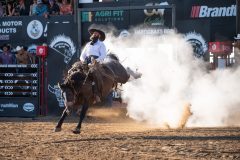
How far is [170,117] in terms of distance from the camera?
45.8 ft

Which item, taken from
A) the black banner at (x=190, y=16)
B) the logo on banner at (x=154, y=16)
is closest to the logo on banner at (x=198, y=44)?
the black banner at (x=190, y=16)

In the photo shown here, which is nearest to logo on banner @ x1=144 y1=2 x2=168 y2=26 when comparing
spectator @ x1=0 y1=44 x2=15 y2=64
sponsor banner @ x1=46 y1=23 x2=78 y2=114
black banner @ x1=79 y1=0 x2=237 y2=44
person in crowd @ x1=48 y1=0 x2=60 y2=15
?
black banner @ x1=79 y1=0 x2=237 y2=44

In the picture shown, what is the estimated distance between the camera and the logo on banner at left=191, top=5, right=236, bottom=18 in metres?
16.2

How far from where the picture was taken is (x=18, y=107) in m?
18.8

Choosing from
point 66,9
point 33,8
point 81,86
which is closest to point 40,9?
point 33,8

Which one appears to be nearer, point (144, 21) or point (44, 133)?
point (44, 133)

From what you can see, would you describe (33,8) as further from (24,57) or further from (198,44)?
(198,44)

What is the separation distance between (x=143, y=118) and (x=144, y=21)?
3680 millimetres

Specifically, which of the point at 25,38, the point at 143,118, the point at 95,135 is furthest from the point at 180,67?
the point at 25,38

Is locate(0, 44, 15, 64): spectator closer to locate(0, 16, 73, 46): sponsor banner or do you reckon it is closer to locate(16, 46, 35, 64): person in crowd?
locate(16, 46, 35, 64): person in crowd

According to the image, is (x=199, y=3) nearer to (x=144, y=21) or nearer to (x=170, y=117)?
(x=144, y=21)

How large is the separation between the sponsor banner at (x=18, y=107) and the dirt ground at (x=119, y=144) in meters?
5.46

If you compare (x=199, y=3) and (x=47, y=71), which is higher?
(x=199, y=3)

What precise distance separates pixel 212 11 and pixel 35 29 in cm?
654
